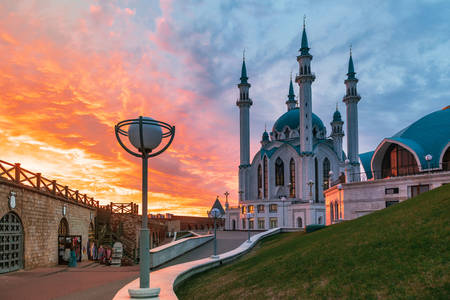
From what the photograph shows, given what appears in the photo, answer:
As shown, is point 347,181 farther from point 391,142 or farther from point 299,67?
point 299,67

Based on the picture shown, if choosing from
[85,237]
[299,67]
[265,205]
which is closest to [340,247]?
[85,237]

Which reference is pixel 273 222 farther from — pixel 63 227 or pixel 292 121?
pixel 63 227

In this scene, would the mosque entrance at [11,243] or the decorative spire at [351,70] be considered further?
the decorative spire at [351,70]

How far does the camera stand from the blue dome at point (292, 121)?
88062 millimetres

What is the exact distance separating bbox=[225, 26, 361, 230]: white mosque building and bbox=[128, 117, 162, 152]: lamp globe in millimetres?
63219

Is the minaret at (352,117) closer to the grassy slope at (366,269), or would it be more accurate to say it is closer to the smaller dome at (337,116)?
the smaller dome at (337,116)

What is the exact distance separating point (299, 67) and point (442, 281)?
2766 inches

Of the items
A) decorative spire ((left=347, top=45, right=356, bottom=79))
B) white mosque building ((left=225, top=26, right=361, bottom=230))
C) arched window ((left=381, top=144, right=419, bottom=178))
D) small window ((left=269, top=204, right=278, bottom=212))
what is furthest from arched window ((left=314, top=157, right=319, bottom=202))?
arched window ((left=381, top=144, right=419, bottom=178))

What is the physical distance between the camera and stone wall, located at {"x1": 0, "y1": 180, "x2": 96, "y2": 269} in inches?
738

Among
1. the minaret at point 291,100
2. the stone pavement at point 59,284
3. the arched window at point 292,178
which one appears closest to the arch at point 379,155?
the stone pavement at point 59,284

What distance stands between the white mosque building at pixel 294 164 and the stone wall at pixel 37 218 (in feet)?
166

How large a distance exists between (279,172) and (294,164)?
13.7ft

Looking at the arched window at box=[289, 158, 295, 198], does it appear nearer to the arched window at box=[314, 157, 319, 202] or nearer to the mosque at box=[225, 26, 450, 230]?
the mosque at box=[225, 26, 450, 230]

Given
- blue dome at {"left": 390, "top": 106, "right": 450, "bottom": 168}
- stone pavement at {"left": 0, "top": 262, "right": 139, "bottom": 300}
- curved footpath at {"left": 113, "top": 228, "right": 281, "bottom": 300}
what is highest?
blue dome at {"left": 390, "top": 106, "right": 450, "bottom": 168}
